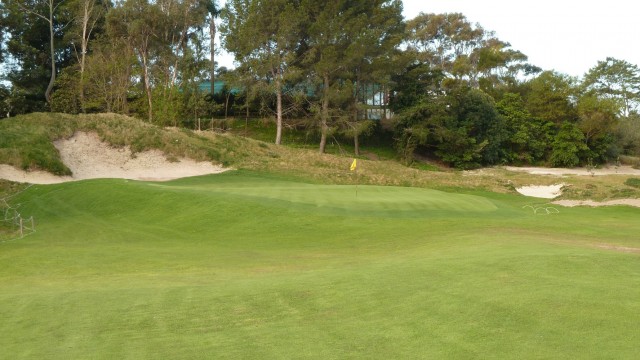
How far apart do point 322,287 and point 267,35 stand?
182 feet

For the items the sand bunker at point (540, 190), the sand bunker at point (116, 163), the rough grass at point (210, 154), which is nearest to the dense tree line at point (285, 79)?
the rough grass at point (210, 154)

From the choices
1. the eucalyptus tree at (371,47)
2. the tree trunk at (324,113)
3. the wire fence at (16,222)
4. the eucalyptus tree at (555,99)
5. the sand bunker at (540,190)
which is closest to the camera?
the wire fence at (16,222)

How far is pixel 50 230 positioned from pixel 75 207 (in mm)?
4425

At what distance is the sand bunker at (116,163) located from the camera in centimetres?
4012

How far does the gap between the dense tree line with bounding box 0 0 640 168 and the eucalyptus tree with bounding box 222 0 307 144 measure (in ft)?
0.49

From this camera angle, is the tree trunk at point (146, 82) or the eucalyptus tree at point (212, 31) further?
the eucalyptus tree at point (212, 31)

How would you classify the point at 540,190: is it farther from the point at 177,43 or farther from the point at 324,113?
the point at 177,43

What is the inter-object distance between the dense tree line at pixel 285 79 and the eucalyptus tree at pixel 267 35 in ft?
0.49

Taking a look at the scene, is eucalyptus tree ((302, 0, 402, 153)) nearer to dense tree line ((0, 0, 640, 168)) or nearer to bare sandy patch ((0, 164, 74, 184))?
dense tree line ((0, 0, 640, 168))

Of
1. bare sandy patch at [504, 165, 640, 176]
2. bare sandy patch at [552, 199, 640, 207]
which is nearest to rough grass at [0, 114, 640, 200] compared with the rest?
bare sandy patch at [552, 199, 640, 207]

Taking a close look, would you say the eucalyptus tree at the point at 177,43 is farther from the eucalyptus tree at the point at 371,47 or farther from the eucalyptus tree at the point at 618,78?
the eucalyptus tree at the point at 618,78

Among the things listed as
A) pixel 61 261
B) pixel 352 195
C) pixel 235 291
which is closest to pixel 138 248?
pixel 61 261

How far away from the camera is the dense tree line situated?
202 ft

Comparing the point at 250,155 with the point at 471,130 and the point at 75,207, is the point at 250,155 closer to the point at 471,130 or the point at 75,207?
the point at 75,207
